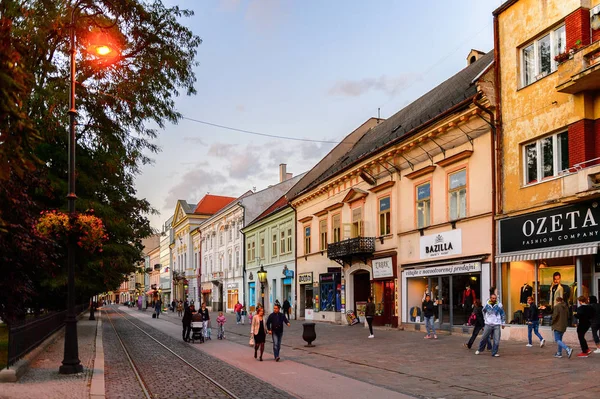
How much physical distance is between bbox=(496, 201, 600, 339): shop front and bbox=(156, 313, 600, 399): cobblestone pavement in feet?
4.85

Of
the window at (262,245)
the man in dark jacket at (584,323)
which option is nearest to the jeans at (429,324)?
the man in dark jacket at (584,323)

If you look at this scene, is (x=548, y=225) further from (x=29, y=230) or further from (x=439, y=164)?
(x=29, y=230)

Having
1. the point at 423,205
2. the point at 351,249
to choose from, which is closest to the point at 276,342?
the point at 423,205

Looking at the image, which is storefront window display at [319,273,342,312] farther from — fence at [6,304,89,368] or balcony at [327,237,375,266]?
fence at [6,304,89,368]

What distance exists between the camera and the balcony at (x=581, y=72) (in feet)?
53.6

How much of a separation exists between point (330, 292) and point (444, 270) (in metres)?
13.1

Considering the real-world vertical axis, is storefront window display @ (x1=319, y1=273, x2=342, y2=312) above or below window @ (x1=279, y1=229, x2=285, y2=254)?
below

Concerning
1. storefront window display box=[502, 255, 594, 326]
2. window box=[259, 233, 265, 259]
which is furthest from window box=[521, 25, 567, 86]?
window box=[259, 233, 265, 259]

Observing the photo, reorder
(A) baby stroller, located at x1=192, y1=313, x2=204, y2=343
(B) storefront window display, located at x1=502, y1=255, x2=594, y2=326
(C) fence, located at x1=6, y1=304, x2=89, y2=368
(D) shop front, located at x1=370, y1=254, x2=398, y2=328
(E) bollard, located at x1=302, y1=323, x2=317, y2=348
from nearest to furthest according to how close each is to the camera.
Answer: (C) fence, located at x1=6, y1=304, x2=89, y2=368
(B) storefront window display, located at x1=502, y1=255, x2=594, y2=326
(E) bollard, located at x1=302, y1=323, x2=317, y2=348
(A) baby stroller, located at x1=192, y1=313, x2=204, y2=343
(D) shop front, located at x1=370, y1=254, x2=398, y2=328

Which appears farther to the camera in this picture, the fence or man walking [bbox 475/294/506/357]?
man walking [bbox 475/294/506/357]

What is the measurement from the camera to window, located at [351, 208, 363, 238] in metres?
32.0

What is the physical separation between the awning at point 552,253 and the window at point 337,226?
1473 centimetres

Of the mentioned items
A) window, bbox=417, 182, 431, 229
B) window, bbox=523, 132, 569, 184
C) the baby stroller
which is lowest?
the baby stroller

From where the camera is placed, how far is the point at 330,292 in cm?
3609
